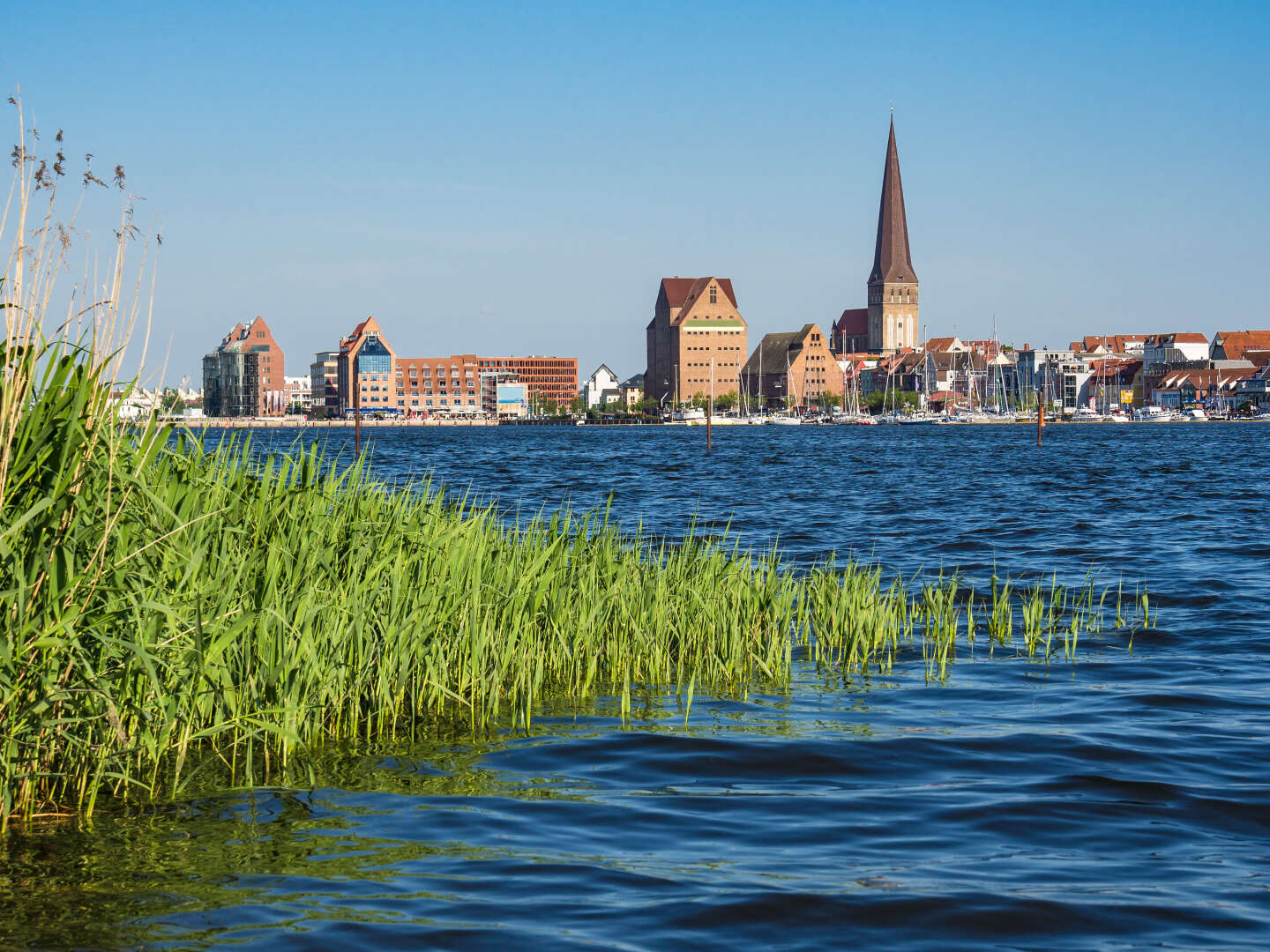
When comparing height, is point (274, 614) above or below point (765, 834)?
above

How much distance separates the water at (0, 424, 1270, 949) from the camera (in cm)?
581

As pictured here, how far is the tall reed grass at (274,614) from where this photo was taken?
6426 mm

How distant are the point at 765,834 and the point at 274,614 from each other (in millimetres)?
3122

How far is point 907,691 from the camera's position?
1135cm

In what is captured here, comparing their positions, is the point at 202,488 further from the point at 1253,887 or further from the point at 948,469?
the point at 948,469

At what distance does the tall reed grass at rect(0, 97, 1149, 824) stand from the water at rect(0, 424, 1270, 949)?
0.42 m

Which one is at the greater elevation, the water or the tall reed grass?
the tall reed grass

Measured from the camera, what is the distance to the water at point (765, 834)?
5809 millimetres

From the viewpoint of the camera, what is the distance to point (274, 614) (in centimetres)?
754

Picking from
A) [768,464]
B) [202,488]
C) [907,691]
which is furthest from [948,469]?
[202,488]

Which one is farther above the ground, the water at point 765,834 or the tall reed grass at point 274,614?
the tall reed grass at point 274,614

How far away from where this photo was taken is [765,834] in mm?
7258

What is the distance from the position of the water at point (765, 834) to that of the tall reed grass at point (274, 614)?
1.39 ft

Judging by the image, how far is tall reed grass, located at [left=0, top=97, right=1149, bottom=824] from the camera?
253 inches
